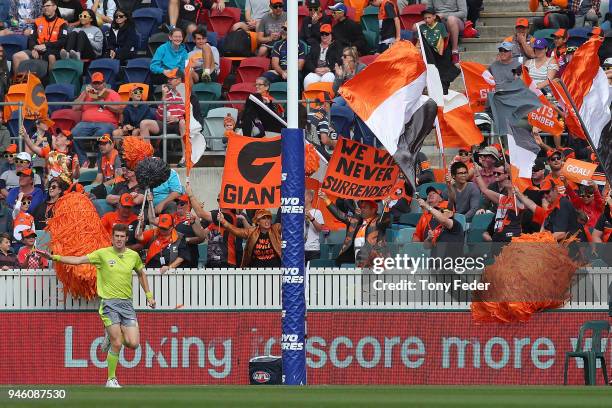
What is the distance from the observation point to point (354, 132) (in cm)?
2194

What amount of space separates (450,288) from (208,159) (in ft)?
18.0

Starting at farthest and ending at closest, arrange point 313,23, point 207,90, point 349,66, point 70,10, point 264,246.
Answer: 1. point 70,10
2. point 313,23
3. point 207,90
4. point 349,66
5. point 264,246

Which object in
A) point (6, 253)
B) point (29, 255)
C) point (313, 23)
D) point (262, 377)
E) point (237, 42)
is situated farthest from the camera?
point (237, 42)

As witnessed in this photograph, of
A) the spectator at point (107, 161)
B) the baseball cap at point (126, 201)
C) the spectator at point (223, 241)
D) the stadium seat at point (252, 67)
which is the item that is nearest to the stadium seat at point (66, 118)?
the spectator at point (107, 161)

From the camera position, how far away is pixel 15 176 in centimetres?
2397

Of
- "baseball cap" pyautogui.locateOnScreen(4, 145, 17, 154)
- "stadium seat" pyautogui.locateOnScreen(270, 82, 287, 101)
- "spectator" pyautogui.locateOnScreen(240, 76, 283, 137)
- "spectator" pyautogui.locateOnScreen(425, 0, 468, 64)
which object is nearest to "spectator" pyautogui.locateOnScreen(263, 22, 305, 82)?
"stadium seat" pyautogui.locateOnScreen(270, 82, 287, 101)

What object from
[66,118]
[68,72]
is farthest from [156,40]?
[66,118]

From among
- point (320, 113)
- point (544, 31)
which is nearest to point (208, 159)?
point (320, 113)

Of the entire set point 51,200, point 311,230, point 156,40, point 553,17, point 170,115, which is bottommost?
point 311,230

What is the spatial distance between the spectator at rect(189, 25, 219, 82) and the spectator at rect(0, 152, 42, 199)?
9.74 ft

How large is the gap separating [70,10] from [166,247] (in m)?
8.22

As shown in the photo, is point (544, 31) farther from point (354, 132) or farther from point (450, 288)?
point (450, 288)

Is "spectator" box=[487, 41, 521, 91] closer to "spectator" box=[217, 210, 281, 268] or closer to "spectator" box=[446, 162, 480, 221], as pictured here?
"spectator" box=[446, 162, 480, 221]

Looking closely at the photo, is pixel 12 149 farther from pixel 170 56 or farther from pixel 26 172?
pixel 170 56
